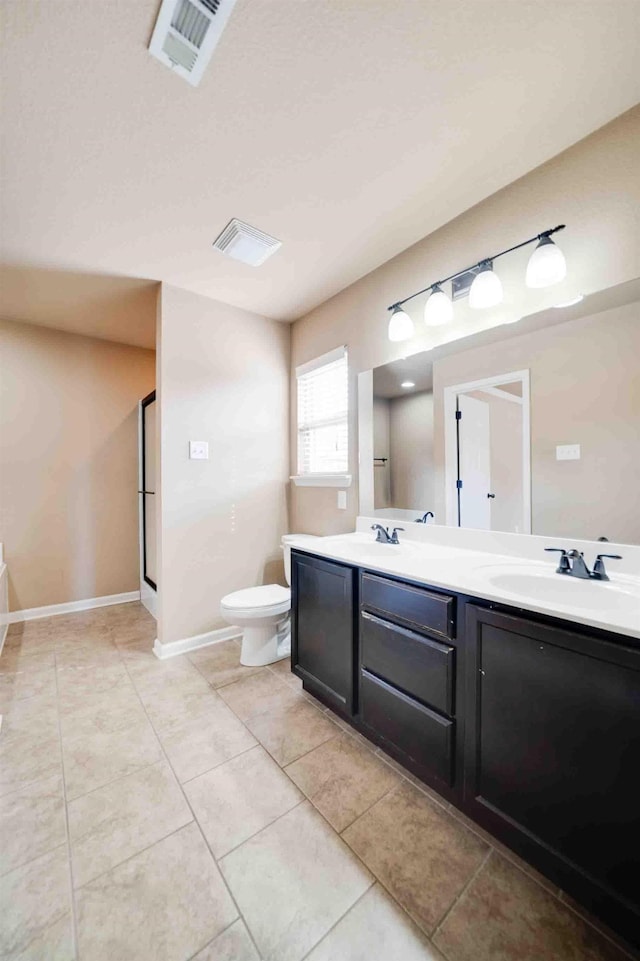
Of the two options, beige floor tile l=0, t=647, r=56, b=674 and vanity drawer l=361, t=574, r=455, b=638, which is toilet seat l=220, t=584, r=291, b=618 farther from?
beige floor tile l=0, t=647, r=56, b=674

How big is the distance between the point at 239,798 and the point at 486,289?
231cm

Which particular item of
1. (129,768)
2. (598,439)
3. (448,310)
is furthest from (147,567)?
(598,439)

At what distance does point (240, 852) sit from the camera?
1133mm

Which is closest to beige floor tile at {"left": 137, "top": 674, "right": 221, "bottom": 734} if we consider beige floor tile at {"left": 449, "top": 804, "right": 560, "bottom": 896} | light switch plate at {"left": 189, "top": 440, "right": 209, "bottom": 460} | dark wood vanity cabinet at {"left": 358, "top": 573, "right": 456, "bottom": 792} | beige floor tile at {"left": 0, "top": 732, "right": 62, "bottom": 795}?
beige floor tile at {"left": 0, "top": 732, "right": 62, "bottom": 795}

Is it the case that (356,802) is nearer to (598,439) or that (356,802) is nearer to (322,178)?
(598,439)

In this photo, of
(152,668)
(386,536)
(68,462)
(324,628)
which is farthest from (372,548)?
(68,462)

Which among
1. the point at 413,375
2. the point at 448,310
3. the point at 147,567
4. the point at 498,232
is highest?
the point at 498,232

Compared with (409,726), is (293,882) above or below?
below

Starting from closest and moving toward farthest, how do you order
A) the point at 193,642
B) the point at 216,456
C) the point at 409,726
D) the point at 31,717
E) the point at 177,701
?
the point at 409,726
the point at 31,717
the point at 177,701
the point at 193,642
the point at 216,456

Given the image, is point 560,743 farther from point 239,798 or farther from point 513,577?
point 239,798

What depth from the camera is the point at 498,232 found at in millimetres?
1655

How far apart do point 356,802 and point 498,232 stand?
2.44 meters

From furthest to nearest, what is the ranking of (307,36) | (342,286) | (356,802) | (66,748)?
(342,286) → (66,748) → (356,802) → (307,36)

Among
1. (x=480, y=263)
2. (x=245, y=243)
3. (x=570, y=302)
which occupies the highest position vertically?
(x=245, y=243)
